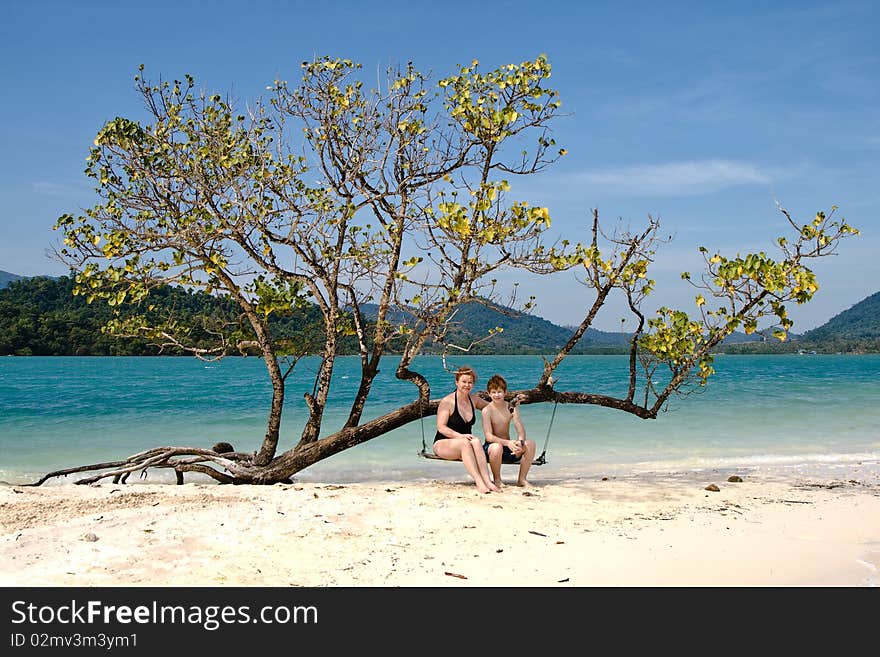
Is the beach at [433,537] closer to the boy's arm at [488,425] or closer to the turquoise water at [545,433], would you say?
the boy's arm at [488,425]

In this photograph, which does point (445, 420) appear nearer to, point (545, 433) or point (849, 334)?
point (545, 433)

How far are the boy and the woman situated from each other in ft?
0.36

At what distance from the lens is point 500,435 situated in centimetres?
746

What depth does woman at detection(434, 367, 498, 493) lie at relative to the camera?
6984 millimetres

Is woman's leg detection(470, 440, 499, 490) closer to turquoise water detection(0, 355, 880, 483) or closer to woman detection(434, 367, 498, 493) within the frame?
woman detection(434, 367, 498, 493)

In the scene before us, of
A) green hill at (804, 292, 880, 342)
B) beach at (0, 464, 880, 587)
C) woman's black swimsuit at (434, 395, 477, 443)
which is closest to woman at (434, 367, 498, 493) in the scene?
woman's black swimsuit at (434, 395, 477, 443)

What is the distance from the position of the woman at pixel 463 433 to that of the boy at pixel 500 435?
4.3 inches

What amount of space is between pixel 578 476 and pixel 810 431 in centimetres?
876

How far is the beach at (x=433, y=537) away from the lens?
14.4ft

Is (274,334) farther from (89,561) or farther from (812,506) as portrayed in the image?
(812,506)

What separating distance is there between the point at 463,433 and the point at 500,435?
1.28 ft

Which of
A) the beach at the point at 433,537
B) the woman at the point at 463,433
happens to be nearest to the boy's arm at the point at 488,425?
the woman at the point at 463,433

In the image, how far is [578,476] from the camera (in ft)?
34.2

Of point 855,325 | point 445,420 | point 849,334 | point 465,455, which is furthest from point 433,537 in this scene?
point 855,325
